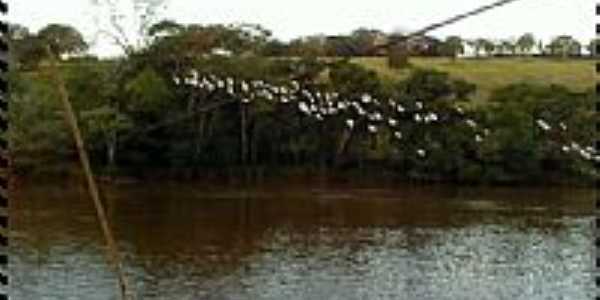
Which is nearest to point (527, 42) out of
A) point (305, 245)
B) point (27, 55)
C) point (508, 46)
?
point (508, 46)

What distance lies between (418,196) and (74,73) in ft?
55.5

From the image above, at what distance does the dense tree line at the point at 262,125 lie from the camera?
1909 inches

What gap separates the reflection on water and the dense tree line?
518 cm

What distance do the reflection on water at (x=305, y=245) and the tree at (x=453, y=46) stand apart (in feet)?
59.6

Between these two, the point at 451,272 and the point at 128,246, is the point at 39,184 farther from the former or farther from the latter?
the point at 451,272

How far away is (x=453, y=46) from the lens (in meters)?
62.0

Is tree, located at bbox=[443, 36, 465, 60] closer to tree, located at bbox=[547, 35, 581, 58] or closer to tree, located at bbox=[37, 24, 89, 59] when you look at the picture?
tree, located at bbox=[547, 35, 581, 58]

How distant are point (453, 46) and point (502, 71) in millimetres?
4399

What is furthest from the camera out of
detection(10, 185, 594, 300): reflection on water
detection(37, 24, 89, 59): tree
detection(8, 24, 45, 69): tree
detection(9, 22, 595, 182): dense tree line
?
detection(37, 24, 89, 59): tree

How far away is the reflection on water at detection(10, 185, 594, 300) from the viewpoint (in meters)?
22.3

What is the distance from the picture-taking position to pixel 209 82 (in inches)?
1891

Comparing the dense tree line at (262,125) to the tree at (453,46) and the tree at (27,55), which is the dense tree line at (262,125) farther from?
the tree at (27,55)

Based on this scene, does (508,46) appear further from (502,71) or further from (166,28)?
(166,28)

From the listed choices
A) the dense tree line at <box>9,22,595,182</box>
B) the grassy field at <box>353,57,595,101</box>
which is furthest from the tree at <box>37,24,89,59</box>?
the grassy field at <box>353,57,595,101</box>
